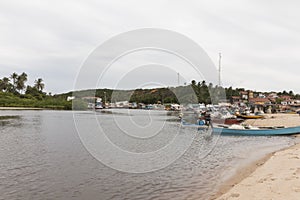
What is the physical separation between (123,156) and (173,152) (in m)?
4.46

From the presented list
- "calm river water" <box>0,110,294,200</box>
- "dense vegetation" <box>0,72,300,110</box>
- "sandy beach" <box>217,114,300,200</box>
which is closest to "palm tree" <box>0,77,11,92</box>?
"dense vegetation" <box>0,72,300,110</box>

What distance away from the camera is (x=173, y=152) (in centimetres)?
2253

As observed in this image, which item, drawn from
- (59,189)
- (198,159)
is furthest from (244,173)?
(59,189)

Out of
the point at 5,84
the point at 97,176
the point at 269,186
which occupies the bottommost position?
the point at 97,176

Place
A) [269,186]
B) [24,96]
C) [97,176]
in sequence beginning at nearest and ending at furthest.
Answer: [269,186], [97,176], [24,96]

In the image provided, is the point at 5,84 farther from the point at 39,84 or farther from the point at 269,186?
the point at 269,186

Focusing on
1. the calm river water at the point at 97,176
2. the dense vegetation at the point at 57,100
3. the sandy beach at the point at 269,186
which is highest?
the dense vegetation at the point at 57,100

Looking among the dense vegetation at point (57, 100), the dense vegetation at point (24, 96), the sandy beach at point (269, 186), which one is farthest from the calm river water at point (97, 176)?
the dense vegetation at point (24, 96)

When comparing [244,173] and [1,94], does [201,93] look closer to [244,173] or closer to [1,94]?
[1,94]

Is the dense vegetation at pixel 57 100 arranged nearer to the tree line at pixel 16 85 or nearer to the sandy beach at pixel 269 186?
the tree line at pixel 16 85

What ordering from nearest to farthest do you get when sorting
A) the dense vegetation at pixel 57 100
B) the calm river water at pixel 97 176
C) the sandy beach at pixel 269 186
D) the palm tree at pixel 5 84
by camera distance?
1. the sandy beach at pixel 269 186
2. the calm river water at pixel 97 176
3. the dense vegetation at pixel 57 100
4. the palm tree at pixel 5 84

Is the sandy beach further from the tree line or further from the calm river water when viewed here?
the tree line

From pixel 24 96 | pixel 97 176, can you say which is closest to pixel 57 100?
pixel 24 96

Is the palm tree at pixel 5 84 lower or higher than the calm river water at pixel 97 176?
higher
